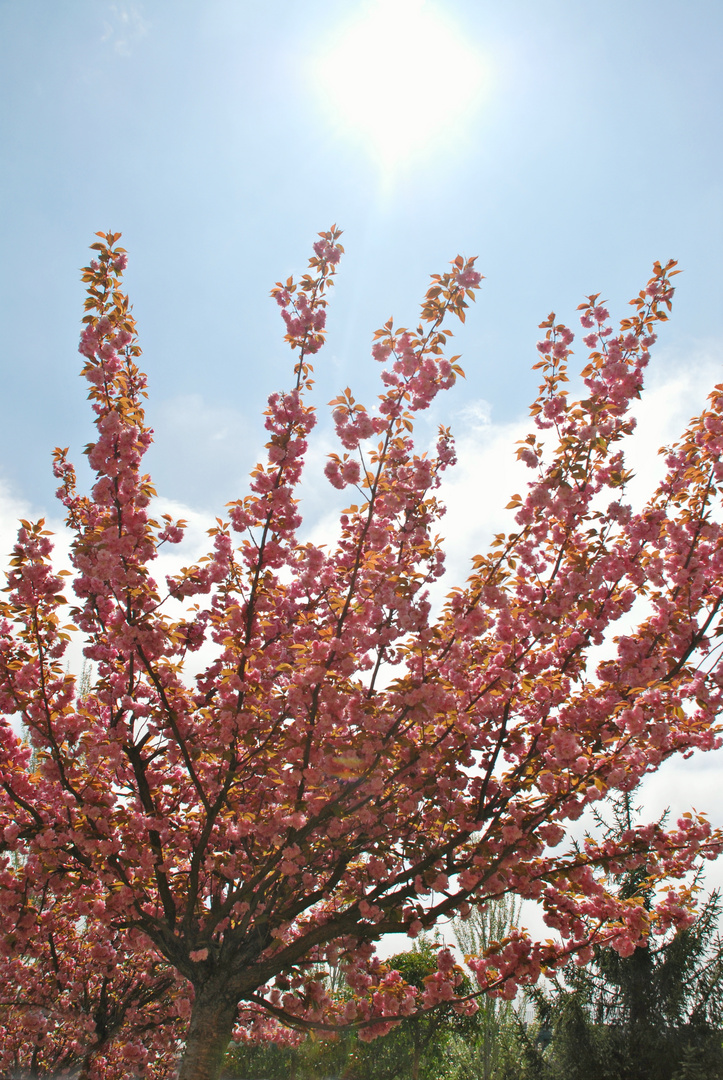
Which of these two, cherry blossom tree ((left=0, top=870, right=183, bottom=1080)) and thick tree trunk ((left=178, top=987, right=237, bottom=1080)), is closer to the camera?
thick tree trunk ((left=178, top=987, right=237, bottom=1080))

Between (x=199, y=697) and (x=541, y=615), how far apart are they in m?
3.01

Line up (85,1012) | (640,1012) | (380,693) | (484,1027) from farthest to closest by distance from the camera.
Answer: (484,1027)
(85,1012)
(640,1012)
(380,693)

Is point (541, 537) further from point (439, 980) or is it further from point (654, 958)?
point (654, 958)

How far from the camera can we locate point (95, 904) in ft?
16.5

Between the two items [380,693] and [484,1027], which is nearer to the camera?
[380,693]

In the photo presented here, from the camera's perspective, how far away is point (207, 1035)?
4516 mm

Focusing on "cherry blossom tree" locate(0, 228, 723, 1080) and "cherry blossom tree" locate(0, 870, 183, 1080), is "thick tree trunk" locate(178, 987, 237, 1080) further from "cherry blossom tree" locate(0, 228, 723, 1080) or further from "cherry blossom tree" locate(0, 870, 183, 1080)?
"cherry blossom tree" locate(0, 870, 183, 1080)

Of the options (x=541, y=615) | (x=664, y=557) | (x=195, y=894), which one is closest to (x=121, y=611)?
(x=195, y=894)

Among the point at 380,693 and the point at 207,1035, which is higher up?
the point at 380,693

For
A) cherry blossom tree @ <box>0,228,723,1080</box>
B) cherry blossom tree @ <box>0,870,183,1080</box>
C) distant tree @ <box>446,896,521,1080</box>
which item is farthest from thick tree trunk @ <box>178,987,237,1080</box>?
distant tree @ <box>446,896,521,1080</box>


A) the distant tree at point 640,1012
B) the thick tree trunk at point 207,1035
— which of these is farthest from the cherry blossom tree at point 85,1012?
the distant tree at point 640,1012

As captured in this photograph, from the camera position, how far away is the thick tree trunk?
173 inches

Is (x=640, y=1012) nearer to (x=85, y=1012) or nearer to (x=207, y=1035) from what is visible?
(x=207, y=1035)

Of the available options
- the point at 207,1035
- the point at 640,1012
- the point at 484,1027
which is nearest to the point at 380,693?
the point at 207,1035
